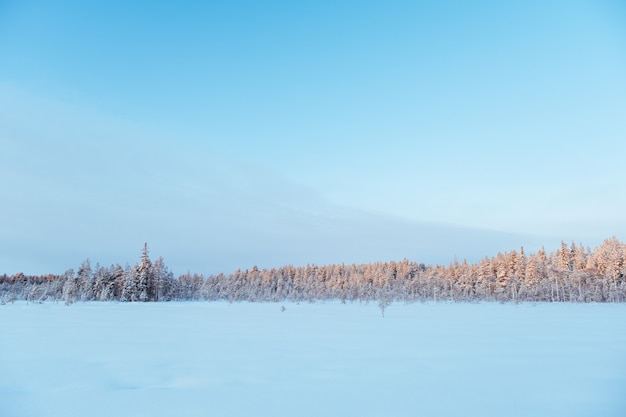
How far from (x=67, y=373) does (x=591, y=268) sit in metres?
70.6

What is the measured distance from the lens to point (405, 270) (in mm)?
89312

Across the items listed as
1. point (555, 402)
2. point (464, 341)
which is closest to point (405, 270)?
point (464, 341)

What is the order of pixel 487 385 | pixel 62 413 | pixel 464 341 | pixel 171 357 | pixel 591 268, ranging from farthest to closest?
pixel 591 268, pixel 464 341, pixel 171 357, pixel 487 385, pixel 62 413

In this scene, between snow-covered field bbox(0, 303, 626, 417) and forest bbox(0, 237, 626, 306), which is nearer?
snow-covered field bbox(0, 303, 626, 417)

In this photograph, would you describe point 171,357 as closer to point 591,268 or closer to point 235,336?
point 235,336

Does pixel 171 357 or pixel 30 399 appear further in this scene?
pixel 171 357

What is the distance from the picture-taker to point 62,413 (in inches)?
172

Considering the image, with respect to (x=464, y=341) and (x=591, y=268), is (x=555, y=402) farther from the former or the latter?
(x=591, y=268)

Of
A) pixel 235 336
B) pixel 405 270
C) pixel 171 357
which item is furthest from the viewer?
pixel 405 270

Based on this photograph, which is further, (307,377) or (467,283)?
(467,283)

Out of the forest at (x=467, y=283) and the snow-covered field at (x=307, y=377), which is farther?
the forest at (x=467, y=283)

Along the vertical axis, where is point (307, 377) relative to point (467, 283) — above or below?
above

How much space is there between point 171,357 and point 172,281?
188 feet

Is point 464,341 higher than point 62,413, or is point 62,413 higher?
point 62,413
